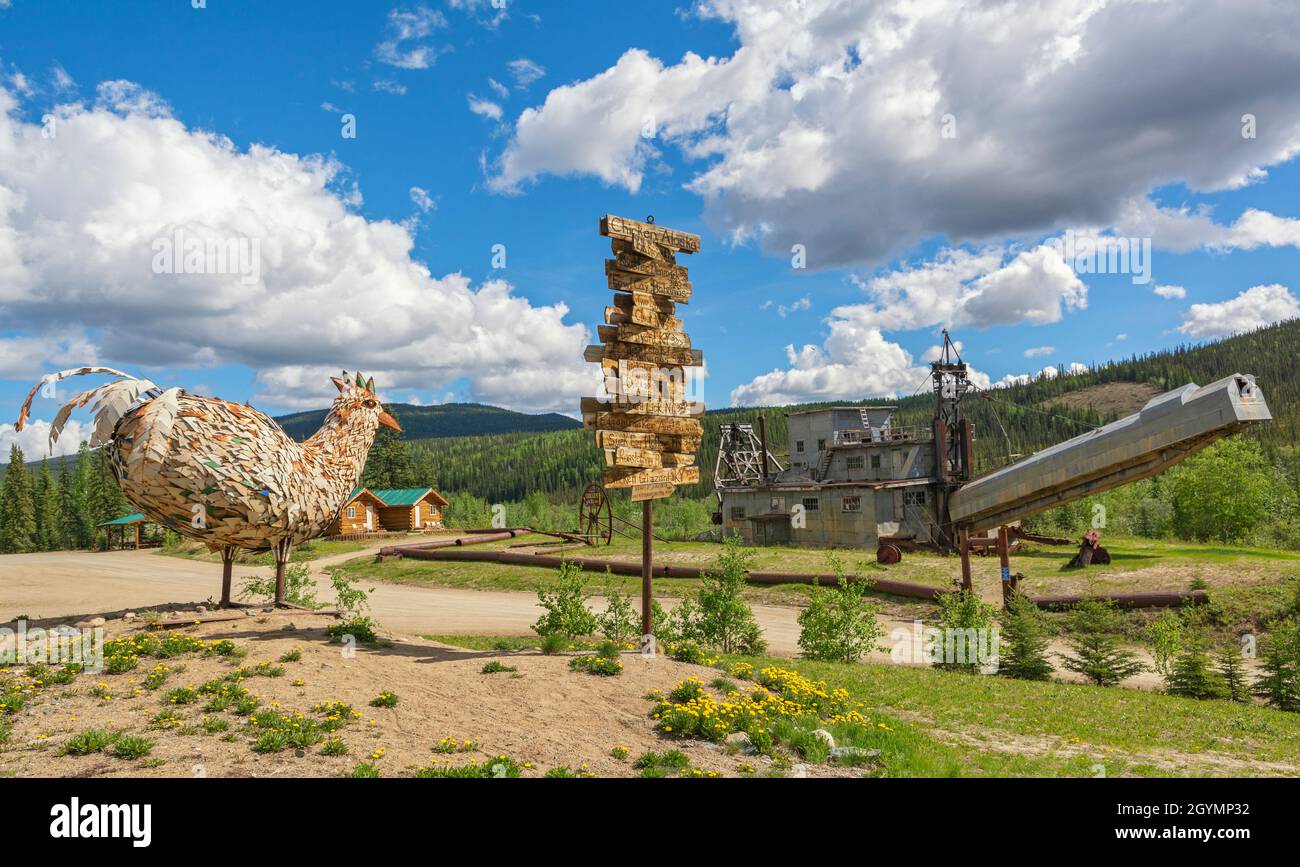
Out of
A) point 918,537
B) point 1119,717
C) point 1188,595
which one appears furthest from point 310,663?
point 918,537

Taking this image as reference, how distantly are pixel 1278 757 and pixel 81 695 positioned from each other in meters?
15.6

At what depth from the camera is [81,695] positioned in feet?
27.2

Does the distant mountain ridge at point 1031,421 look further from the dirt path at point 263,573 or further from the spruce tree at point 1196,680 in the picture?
the spruce tree at point 1196,680

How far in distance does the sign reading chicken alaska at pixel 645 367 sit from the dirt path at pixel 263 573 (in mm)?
6441

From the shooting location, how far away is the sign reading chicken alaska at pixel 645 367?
38.9 ft

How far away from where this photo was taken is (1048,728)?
32.2 feet

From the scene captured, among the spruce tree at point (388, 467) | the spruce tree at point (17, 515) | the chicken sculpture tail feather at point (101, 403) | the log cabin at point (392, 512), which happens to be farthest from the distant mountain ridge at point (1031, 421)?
the chicken sculpture tail feather at point (101, 403)

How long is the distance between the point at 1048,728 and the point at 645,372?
27.7 ft

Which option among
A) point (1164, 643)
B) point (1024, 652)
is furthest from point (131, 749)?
point (1164, 643)

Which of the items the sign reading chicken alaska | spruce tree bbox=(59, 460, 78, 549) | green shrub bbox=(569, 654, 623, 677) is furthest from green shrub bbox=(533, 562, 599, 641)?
spruce tree bbox=(59, 460, 78, 549)

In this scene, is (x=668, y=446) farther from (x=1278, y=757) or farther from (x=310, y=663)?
(x=1278, y=757)

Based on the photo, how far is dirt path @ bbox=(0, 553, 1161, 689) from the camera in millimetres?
18141

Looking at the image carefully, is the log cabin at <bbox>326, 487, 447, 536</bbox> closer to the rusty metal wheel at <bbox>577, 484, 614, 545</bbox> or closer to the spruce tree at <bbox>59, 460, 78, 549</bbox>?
the rusty metal wheel at <bbox>577, 484, 614, 545</bbox>

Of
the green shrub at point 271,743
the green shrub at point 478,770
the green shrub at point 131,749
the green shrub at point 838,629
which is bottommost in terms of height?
the green shrub at point 838,629
